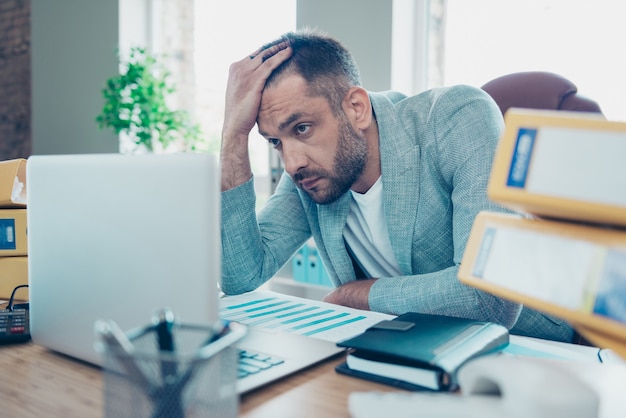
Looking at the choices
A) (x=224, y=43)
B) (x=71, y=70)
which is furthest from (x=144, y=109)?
(x=71, y=70)

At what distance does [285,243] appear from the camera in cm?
144

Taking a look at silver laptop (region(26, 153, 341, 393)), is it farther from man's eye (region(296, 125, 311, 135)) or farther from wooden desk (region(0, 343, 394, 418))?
man's eye (region(296, 125, 311, 135))

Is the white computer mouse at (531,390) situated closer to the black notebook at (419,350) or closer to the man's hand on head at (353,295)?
the black notebook at (419,350)

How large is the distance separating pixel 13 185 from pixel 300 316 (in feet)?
2.24

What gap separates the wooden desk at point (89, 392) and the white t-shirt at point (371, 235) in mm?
651

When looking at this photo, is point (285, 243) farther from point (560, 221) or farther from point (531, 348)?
point (560, 221)

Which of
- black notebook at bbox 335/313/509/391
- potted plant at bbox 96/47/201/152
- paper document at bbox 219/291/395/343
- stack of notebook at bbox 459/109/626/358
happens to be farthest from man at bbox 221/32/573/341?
potted plant at bbox 96/47/201/152

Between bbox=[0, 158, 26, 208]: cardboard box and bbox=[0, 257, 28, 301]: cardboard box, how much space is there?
13 centimetres

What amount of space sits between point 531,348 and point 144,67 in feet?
9.32

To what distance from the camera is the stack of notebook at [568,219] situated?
1.43ft

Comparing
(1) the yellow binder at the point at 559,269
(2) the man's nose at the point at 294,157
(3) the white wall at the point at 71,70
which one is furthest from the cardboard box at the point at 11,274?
(3) the white wall at the point at 71,70

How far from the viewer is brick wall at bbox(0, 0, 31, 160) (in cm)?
394

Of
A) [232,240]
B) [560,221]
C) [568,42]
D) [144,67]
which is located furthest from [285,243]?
[144,67]

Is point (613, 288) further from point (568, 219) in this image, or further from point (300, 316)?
point (300, 316)
